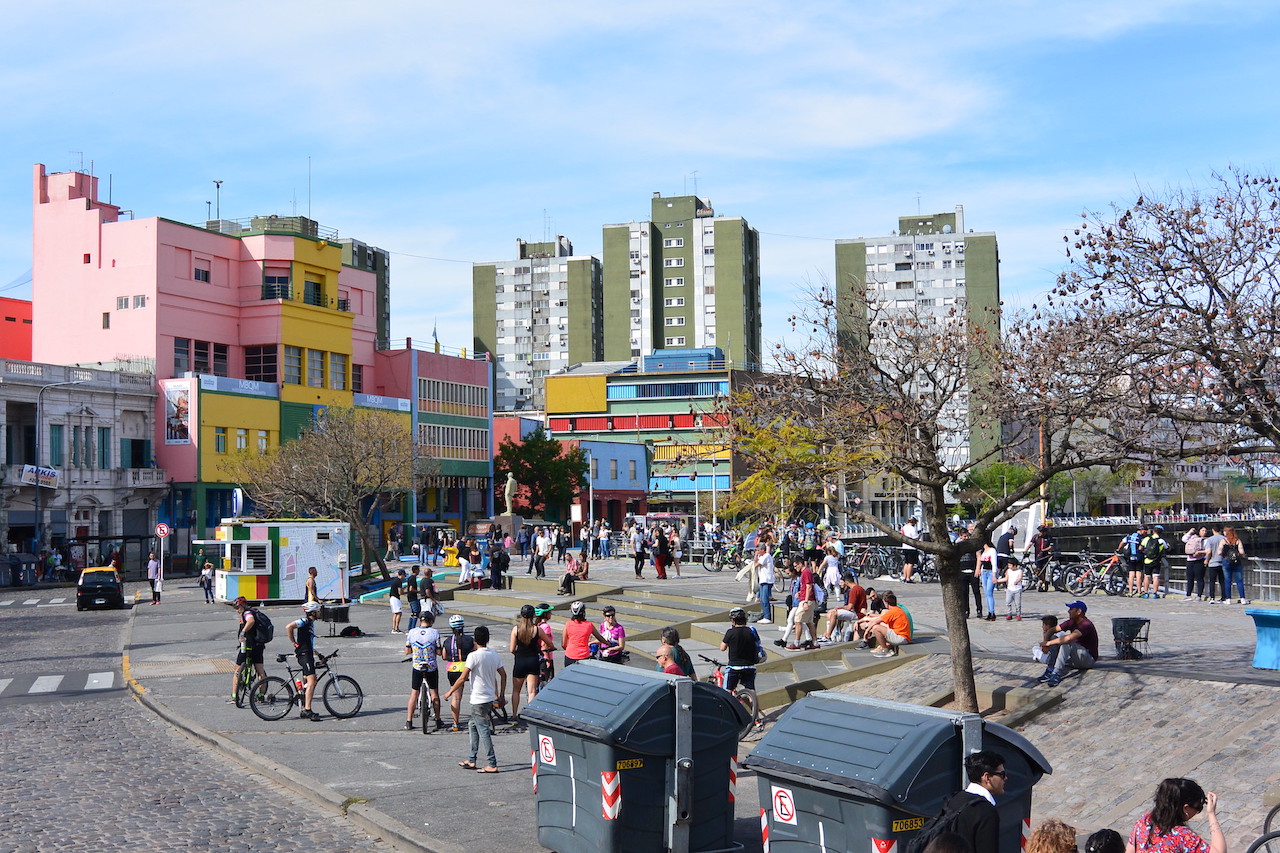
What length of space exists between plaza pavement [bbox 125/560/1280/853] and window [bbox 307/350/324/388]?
4695cm

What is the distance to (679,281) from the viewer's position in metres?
128

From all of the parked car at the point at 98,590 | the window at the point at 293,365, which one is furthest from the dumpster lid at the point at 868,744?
the window at the point at 293,365

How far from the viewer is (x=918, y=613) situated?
27.5 m

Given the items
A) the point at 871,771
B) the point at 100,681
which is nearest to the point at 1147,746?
the point at 871,771

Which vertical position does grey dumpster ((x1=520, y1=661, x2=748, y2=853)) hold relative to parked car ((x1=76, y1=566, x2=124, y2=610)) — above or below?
above

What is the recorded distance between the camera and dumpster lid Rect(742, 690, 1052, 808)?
7.96m

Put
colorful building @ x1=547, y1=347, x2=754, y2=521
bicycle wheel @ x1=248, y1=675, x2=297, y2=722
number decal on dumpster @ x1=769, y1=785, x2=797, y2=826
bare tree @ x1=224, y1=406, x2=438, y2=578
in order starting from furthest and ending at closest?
colorful building @ x1=547, y1=347, x2=754, y2=521
bare tree @ x1=224, y1=406, x2=438, y2=578
bicycle wheel @ x1=248, y1=675, x2=297, y2=722
number decal on dumpster @ x1=769, y1=785, x2=797, y2=826

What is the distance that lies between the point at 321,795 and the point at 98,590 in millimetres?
28779

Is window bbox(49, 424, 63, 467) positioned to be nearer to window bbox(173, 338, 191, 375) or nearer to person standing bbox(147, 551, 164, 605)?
window bbox(173, 338, 191, 375)

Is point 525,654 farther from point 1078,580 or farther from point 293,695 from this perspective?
point 1078,580

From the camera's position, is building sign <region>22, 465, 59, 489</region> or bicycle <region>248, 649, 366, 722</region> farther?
building sign <region>22, 465, 59, 489</region>

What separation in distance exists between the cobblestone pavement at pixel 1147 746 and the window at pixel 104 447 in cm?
5250

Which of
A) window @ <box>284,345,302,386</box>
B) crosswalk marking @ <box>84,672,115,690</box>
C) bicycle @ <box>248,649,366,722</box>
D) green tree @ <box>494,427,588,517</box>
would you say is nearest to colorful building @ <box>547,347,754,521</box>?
green tree @ <box>494,427,588,517</box>

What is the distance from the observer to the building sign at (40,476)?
52656mm
